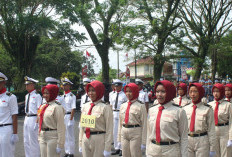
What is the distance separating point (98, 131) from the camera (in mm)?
5117

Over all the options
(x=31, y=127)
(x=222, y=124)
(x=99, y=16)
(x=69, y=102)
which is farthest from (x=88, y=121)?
(x=99, y=16)

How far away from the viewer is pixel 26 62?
22953 millimetres

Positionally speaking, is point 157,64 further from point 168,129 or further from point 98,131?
point 168,129

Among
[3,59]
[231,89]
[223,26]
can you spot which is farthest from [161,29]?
[3,59]

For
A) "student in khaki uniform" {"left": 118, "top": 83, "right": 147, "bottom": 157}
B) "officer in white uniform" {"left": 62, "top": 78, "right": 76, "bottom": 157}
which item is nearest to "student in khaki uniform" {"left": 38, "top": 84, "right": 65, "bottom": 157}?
"student in khaki uniform" {"left": 118, "top": 83, "right": 147, "bottom": 157}

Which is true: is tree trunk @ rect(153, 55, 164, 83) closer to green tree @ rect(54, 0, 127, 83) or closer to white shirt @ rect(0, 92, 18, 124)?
Answer: green tree @ rect(54, 0, 127, 83)

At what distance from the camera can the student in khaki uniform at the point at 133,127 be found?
19.6ft

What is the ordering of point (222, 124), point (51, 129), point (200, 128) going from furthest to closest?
point (222, 124) < point (51, 129) < point (200, 128)

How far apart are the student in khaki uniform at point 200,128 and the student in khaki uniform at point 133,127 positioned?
0.96 m

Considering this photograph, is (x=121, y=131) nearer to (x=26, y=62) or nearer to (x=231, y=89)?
(x=231, y=89)

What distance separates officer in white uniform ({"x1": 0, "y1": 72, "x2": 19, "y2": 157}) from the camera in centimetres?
573

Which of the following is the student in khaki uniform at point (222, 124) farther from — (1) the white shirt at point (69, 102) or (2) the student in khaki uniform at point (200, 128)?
(1) the white shirt at point (69, 102)

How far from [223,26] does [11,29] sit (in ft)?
62.4

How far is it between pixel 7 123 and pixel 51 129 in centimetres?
91
